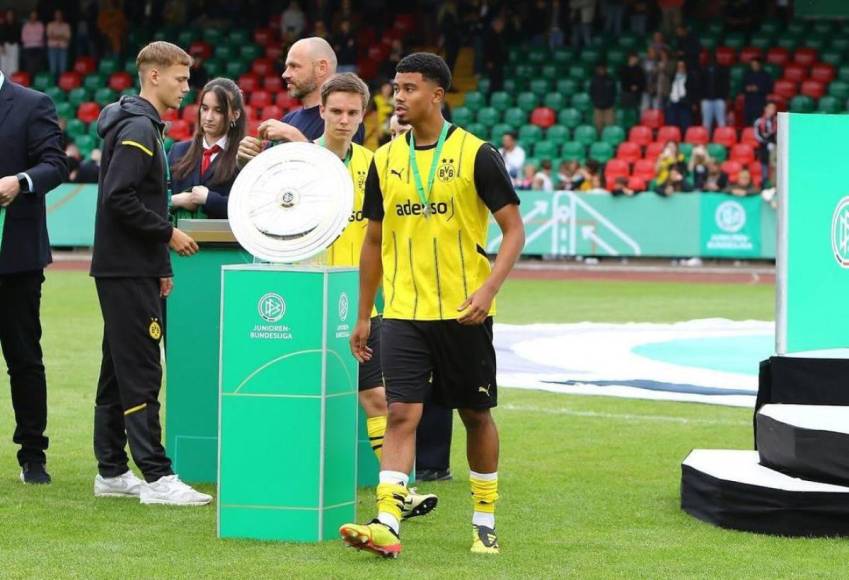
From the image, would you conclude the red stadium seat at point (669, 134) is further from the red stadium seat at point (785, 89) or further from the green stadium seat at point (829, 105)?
the green stadium seat at point (829, 105)

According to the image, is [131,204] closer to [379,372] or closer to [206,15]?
[379,372]

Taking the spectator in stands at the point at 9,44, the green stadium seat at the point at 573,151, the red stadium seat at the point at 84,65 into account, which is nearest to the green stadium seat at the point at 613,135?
the green stadium seat at the point at 573,151

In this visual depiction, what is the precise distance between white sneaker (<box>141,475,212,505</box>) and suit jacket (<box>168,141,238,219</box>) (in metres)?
1.48

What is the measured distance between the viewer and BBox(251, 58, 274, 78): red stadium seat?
1412 inches

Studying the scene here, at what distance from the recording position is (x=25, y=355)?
8398 mm

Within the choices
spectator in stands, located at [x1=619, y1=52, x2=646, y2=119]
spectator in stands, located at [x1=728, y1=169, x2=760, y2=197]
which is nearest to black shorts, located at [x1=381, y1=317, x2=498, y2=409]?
spectator in stands, located at [x1=728, y1=169, x2=760, y2=197]

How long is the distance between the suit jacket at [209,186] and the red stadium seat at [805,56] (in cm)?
2541

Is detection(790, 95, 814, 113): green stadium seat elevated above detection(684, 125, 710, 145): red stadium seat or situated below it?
above

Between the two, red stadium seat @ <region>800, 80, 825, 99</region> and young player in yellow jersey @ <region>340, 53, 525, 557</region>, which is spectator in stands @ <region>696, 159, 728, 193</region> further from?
young player in yellow jersey @ <region>340, 53, 525, 557</region>

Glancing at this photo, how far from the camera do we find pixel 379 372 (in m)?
8.12

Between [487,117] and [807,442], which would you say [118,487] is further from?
[487,117]

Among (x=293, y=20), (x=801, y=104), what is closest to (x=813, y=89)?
(x=801, y=104)

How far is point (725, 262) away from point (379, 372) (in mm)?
20357

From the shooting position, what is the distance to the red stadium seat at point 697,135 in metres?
30.1
